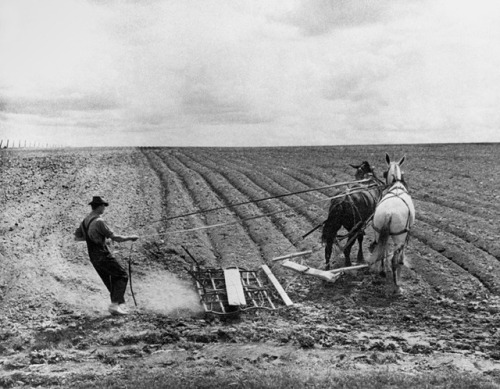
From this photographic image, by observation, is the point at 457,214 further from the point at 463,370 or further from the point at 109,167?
the point at 109,167

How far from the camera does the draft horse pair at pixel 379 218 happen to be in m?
11.4

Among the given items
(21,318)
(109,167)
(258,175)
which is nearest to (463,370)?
(21,318)

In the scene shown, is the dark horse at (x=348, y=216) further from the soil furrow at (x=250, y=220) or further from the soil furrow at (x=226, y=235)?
the soil furrow at (x=226, y=235)

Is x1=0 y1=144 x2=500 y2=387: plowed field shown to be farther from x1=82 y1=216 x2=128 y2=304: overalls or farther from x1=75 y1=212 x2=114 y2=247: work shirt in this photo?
x1=75 y1=212 x2=114 y2=247: work shirt

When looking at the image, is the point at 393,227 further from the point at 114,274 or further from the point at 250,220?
the point at 250,220

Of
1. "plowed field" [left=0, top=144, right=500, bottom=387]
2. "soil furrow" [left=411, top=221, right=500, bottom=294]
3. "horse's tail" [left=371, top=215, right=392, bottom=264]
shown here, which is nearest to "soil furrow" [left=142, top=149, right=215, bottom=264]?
"plowed field" [left=0, top=144, right=500, bottom=387]

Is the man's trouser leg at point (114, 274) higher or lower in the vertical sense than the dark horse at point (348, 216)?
lower

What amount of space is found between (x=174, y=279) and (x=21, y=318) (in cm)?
316

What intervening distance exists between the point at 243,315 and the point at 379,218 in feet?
11.2

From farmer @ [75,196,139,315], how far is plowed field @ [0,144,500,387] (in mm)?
360

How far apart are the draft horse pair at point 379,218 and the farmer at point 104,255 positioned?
4702 millimetres

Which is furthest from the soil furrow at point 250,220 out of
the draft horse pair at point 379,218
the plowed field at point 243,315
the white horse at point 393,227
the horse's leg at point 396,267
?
the horse's leg at point 396,267

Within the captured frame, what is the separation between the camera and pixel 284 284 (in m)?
12.0

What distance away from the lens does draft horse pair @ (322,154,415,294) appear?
1145 centimetres
